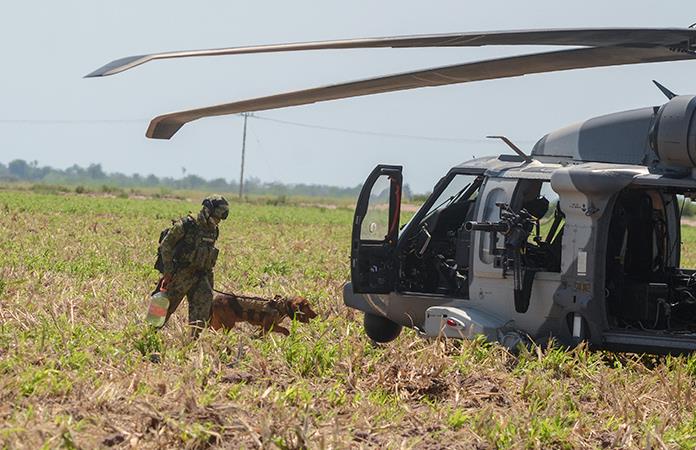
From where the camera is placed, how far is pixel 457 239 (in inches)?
414

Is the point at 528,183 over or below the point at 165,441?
over

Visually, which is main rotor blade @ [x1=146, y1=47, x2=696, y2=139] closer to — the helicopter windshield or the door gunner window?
the door gunner window

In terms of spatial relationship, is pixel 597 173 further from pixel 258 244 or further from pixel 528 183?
pixel 258 244

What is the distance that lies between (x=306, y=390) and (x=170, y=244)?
2.98m

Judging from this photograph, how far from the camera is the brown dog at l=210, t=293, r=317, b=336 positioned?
10.2 m

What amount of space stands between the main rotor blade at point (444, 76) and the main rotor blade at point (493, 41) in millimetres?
225

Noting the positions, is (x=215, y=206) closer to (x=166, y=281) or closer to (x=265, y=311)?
(x=166, y=281)

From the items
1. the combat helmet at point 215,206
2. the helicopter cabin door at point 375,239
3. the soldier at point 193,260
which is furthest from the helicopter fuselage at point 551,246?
the soldier at point 193,260

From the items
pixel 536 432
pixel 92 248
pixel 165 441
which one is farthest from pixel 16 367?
pixel 92 248

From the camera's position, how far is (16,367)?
778 centimetres

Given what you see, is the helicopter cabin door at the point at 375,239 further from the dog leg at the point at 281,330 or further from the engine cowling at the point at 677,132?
the engine cowling at the point at 677,132

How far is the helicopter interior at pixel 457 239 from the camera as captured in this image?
10.3m

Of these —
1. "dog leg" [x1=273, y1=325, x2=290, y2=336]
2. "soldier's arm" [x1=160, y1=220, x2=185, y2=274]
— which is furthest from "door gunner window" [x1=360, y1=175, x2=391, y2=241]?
"soldier's arm" [x1=160, y1=220, x2=185, y2=274]

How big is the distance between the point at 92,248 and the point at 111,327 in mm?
10263
